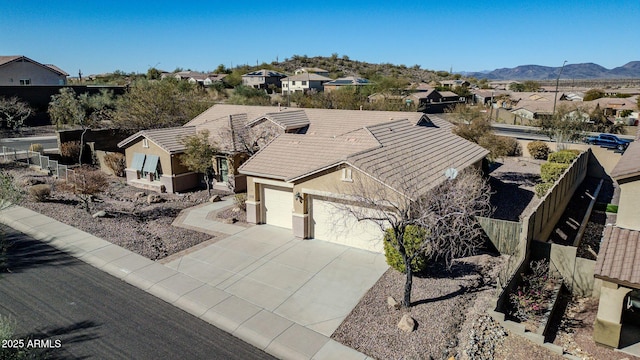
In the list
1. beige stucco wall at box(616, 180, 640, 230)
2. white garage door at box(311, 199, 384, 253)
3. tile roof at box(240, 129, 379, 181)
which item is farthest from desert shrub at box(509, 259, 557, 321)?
tile roof at box(240, 129, 379, 181)

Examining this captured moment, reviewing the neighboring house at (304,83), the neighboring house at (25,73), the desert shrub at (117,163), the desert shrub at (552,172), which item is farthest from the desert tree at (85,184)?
the neighboring house at (304,83)

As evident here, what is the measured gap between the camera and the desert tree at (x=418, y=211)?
1267 cm

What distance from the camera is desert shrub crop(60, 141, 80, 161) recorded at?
32.8 m

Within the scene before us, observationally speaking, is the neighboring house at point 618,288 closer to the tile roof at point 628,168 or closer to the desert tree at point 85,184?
the tile roof at point 628,168

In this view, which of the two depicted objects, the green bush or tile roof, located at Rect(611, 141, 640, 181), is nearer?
the green bush

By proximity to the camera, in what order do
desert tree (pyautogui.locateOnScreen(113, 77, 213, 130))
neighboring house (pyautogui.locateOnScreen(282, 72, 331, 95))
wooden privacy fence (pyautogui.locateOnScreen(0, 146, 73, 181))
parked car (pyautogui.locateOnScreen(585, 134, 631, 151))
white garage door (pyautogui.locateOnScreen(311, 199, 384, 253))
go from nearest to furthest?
1. white garage door (pyautogui.locateOnScreen(311, 199, 384, 253))
2. wooden privacy fence (pyautogui.locateOnScreen(0, 146, 73, 181))
3. desert tree (pyautogui.locateOnScreen(113, 77, 213, 130))
4. parked car (pyautogui.locateOnScreen(585, 134, 631, 151))
5. neighboring house (pyautogui.locateOnScreen(282, 72, 331, 95))

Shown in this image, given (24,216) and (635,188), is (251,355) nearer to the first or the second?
(635,188)

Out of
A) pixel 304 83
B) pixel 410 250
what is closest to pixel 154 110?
pixel 410 250

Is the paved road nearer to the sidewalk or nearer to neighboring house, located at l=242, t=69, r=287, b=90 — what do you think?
the sidewalk

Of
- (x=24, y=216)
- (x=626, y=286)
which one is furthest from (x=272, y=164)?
(x=626, y=286)

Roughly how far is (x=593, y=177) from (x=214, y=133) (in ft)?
91.3

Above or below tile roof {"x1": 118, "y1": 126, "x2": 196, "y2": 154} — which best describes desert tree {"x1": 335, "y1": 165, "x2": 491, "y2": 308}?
below

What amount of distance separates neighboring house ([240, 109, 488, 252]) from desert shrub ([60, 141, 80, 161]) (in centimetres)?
2011

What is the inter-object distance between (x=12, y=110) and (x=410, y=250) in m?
52.7
